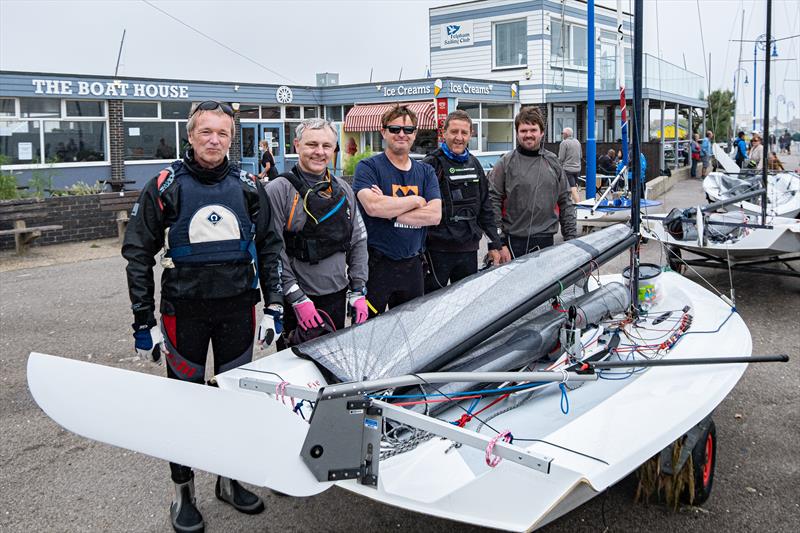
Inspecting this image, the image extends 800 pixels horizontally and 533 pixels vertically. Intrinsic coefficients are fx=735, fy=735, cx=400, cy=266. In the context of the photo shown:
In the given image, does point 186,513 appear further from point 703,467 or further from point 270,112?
point 270,112

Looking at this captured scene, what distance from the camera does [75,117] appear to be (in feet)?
74.4

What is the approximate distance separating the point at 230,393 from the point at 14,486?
6.98ft

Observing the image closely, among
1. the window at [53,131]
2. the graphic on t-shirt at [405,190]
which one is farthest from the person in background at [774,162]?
the window at [53,131]

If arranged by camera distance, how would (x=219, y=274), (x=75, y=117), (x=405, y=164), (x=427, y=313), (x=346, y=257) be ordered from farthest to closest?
(x=75, y=117), (x=405, y=164), (x=346, y=257), (x=427, y=313), (x=219, y=274)

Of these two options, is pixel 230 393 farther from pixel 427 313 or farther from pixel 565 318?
pixel 565 318

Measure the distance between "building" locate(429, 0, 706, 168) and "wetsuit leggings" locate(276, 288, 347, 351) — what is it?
83.2ft

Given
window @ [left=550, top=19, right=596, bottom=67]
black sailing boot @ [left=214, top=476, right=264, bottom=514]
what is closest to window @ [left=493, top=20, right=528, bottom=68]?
window @ [left=550, top=19, right=596, bottom=67]

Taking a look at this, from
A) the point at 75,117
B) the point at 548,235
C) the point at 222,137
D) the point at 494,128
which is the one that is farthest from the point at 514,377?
the point at 494,128

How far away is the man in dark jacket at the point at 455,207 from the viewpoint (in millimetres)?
5203

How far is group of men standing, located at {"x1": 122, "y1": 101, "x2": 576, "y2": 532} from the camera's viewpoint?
135 inches

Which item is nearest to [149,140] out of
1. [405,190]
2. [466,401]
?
[405,190]

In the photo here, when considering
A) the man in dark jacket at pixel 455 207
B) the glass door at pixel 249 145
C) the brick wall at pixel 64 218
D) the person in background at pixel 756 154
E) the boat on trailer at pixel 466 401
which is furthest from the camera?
the glass door at pixel 249 145

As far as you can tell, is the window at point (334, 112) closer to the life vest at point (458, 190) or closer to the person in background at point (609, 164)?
the person in background at point (609, 164)

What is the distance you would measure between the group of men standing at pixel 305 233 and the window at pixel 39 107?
20.2 m
